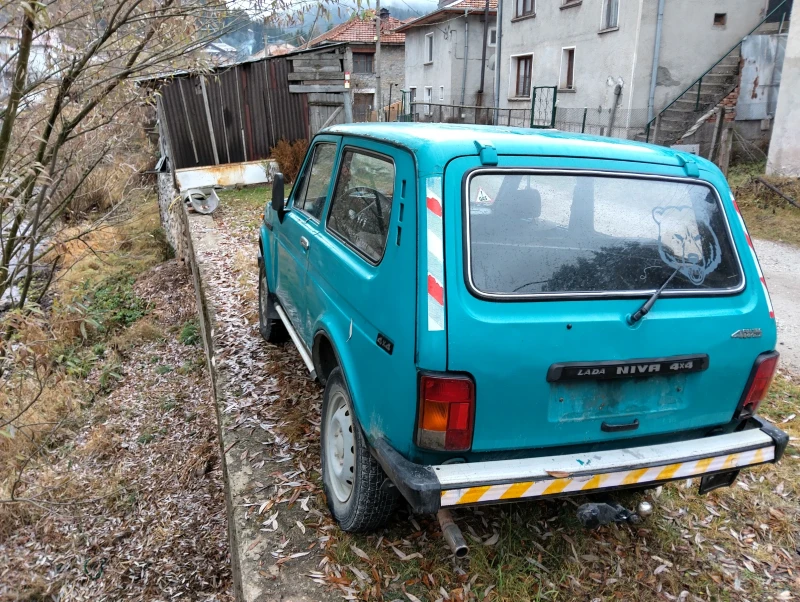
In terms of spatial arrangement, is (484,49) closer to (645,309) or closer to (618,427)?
(645,309)

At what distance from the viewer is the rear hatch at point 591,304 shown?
2480mm

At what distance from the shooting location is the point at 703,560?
3164 mm

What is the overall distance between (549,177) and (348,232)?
1.20 m

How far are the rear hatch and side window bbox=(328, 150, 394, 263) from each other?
0.51m

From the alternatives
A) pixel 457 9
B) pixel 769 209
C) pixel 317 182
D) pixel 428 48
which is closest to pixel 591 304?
pixel 317 182

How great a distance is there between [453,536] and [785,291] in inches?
261

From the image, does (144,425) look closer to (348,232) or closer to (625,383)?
(348,232)

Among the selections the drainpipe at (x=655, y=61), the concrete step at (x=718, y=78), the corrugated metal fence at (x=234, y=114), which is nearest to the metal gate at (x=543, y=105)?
the drainpipe at (x=655, y=61)

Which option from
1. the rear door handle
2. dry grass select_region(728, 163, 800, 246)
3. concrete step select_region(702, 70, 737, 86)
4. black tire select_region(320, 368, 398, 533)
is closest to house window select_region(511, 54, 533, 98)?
concrete step select_region(702, 70, 737, 86)

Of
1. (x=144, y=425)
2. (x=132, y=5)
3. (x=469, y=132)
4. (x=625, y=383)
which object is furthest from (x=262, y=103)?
(x=625, y=383)

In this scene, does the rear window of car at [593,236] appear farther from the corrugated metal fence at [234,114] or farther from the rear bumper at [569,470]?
the corrugated metal fence at [234,114]

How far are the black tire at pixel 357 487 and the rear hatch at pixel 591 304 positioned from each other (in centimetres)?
67

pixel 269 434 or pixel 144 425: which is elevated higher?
pixel 269 434

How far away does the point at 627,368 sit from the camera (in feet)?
8.46
